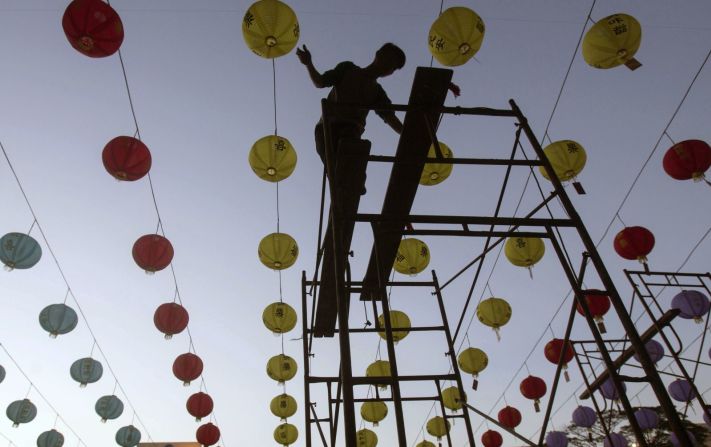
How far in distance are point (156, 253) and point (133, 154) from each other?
182cm

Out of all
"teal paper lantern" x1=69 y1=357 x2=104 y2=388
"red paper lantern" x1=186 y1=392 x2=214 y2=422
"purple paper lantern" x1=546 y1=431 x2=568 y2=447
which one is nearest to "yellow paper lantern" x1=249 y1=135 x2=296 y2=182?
"red paper lantern" x1=186 y1=392 x2=214 y2=422

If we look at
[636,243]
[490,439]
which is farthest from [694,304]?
[490,439]

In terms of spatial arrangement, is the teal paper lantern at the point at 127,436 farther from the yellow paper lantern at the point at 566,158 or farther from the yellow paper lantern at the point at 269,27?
the yellow paper lantern at the point at 566,158

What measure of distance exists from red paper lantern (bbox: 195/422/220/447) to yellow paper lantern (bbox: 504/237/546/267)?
33.3 feet

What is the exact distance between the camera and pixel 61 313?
8.84 metres

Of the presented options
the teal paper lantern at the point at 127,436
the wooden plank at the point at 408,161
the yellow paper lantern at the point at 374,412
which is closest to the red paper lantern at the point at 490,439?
the yellow paper lantern at the point at 374,412

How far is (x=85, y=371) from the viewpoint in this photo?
10.9 metres

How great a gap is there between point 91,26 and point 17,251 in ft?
15.7

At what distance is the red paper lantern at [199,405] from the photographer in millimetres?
10766

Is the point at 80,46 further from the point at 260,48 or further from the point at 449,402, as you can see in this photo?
the point at 449,402

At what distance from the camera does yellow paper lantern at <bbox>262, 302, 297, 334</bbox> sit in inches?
363

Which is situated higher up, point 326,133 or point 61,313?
point 61,313

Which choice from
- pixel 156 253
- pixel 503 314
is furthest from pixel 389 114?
pixel 503 314

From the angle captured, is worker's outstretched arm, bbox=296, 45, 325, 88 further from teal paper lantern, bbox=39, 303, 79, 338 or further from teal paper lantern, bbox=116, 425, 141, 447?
teal paper lantern, bbox=116, 425, 141, 447
